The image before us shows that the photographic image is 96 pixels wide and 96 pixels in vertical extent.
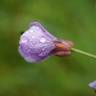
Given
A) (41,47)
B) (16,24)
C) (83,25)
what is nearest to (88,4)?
(83,25)

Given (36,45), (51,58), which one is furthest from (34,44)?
(51,58)

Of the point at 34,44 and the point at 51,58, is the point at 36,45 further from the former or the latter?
the point at 51,58

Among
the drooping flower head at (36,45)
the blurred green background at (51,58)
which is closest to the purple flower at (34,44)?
the drooping flower head at (36,45)

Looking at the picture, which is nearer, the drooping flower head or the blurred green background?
the drooping flower head

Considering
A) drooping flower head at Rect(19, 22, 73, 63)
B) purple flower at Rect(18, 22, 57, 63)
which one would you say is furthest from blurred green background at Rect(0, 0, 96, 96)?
purple flower at Rect(18, 22, 57, 63)

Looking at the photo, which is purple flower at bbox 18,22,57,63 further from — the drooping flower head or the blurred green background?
the blurred green background

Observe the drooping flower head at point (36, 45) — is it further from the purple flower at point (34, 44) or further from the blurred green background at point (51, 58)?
the blurred green background at point (51, 58)

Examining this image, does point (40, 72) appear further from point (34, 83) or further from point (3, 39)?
point (3, 39)
